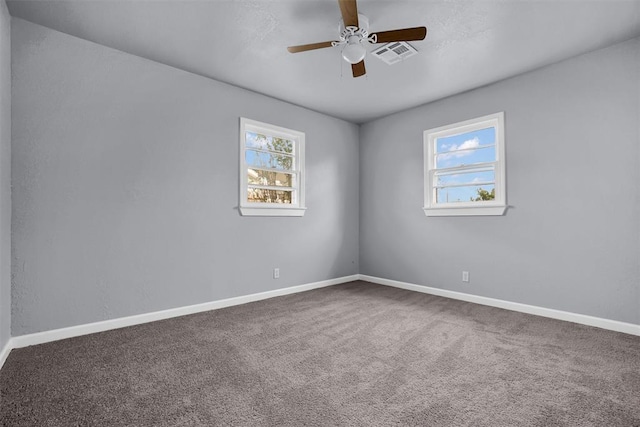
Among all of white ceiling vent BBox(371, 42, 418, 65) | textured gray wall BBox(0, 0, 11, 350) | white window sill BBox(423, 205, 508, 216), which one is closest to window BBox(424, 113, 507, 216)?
white window sill BBox(423, 205, 508, 216)

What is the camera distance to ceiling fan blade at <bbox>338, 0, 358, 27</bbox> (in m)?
2.00

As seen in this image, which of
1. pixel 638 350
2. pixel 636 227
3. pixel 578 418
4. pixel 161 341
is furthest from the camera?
pixel 636 227

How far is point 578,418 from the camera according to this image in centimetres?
158

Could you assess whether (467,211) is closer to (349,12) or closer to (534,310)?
(534,310)

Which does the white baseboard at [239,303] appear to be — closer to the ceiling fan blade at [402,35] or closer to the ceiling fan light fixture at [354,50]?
the ceiling fan light fixture at [354,50]

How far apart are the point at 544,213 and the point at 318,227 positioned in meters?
2.83

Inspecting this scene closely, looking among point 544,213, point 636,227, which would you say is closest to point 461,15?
point 544,213

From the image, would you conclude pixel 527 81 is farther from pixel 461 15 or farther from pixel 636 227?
pixel 636 227

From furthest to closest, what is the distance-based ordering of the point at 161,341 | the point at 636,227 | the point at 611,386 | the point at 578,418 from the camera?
1. the point at 636,227
2. the point at 161,341
3. the point at 611,386
4. the point at 578,418

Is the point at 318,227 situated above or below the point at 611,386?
above

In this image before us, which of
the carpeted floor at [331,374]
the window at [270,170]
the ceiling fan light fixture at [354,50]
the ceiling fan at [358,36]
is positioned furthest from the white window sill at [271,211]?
the ceiling fan light fixture at [354,50]

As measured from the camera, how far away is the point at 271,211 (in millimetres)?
4070

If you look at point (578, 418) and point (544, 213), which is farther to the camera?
point (544, 213)

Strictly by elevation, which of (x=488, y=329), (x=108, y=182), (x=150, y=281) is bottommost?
(x=488, y=329)
